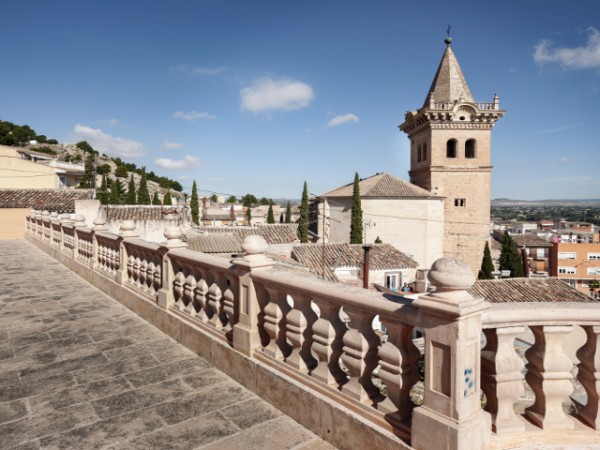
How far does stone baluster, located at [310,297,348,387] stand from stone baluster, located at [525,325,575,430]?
1198mm

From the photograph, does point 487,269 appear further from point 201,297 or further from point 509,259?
point 201,297

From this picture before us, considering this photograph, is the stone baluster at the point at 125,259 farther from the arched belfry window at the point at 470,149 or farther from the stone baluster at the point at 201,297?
the arched belfry window at the point at 470,149

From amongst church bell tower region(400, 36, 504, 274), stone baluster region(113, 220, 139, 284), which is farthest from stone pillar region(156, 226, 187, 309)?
church bell tower region(400, 36, 504, 274)

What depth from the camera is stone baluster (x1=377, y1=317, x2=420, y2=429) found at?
2395mm

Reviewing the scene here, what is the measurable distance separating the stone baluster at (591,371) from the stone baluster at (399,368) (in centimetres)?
93

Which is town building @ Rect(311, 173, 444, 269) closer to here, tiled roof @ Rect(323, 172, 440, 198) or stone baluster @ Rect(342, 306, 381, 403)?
tiled roof @ Rect(323, 172, 440, 198)

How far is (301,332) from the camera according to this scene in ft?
10.4

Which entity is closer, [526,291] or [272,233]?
[526,291]

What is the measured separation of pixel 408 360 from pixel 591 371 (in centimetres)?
101

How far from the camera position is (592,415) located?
2.32 metres

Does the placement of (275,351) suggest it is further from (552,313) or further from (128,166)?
(128,166)

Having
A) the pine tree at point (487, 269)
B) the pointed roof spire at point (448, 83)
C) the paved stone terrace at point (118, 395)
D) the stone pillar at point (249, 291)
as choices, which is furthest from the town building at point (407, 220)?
the stone pillar at point (249, 291)

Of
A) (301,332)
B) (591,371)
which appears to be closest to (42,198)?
(301,332)

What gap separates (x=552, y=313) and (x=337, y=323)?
1329 millimetres
